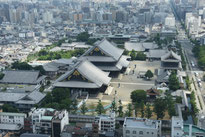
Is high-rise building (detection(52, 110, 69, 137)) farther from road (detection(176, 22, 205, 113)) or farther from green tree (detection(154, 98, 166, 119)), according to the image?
road (detection(176, 22, 205, 113))

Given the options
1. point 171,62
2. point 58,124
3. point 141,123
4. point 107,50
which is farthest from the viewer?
point 171,62

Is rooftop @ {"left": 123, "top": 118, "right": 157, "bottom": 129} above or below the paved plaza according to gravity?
above

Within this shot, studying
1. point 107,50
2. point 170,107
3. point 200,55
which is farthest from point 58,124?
point 200,55

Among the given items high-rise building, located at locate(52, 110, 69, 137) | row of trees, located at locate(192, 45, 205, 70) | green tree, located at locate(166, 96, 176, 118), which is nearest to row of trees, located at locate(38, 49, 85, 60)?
row of trees, located at locate(192, 45, 205, 70)

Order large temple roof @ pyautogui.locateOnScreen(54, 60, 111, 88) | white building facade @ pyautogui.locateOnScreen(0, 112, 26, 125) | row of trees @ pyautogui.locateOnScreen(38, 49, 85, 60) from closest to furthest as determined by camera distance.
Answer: white building facade @ pyautogui.locateOnScreen(0, 112, 26, 125)
large temple roof @ pyautogui.locateOnScreen(54, 60, 111, 88)
row of trees @ pyautogui.locateOnScreen(38, 49, 85, 60)

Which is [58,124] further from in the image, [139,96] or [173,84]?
[173,84]

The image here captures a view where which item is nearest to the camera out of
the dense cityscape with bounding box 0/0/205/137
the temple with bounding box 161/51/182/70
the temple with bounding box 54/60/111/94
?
the dense cityscape with bounding box 0/0/205/137

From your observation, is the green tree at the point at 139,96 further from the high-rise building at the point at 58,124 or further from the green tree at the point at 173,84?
the high-rise building at the point at 58,124

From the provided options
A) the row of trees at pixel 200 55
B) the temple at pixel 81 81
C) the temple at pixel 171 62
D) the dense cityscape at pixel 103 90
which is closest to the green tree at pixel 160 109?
the dense cityscape at pixel 103 90

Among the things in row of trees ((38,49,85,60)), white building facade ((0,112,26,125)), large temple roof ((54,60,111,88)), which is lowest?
white building facade ((0,112,26,125))

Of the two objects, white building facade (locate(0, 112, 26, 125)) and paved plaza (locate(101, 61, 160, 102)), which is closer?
white building facade (locate(0, 112, 26, 125))

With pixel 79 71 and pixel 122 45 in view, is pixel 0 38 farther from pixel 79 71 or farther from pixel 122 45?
pixel 79 71

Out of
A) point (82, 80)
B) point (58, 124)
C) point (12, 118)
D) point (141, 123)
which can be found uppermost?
point (82, 80)
